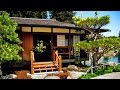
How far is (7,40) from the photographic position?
8109 mm

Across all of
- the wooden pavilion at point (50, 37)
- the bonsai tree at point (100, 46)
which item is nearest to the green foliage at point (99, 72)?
the bonsai tree at point (100, 46)

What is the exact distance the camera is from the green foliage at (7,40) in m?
7.68

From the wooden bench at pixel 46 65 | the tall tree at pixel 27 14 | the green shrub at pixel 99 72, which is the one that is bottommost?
the green shrub at pixel 99 72

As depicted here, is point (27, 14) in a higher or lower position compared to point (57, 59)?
higher

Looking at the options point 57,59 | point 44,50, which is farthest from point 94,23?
point 44,50

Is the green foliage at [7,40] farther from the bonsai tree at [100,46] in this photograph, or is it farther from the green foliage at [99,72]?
the green foliage at [99,72]

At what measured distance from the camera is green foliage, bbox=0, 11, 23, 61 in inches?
302

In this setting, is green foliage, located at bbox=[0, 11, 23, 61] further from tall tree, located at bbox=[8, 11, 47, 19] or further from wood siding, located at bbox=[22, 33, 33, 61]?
tall tree, located at bbox=[8, 11, 47, 19]

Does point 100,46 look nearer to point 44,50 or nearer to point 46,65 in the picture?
point 46,65

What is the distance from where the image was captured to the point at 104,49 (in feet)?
29.3
